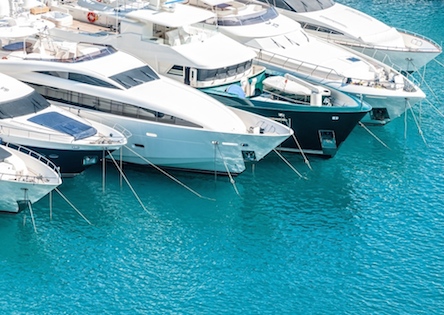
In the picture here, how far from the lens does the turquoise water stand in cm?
3538

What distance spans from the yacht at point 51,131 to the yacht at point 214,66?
6.02 meters

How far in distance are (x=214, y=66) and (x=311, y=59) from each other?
712cm

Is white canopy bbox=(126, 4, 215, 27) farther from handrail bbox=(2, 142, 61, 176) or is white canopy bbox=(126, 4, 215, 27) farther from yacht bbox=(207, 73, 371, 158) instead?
handrail bbox=(2, 142, 61, 176)

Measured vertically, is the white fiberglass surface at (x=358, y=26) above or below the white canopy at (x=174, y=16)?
below

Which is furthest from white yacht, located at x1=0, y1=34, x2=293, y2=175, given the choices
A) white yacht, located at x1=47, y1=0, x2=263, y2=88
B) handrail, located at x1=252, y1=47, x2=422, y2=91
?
handrail, located at x1=252, y1=47, x2=422, y2=91

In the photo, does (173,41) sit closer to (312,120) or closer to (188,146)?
(188,146)

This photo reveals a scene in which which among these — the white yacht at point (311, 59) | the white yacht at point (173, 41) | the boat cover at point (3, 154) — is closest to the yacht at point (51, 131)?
the boat cover at point (3, 154)

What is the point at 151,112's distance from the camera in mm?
42750

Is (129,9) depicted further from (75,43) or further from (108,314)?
(108,314)

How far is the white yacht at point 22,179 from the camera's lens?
123ft

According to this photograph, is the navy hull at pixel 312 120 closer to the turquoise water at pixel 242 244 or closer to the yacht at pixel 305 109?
the yacht at pixel 305 109

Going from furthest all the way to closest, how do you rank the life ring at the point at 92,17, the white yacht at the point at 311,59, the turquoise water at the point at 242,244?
the life ring at the point at 92,17
the white yacht at the point at 311,59
the turquoise water at the point at 242,244

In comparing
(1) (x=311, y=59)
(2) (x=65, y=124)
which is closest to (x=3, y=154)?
(2) (x=65, y=124)

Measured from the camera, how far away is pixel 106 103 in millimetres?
43219
